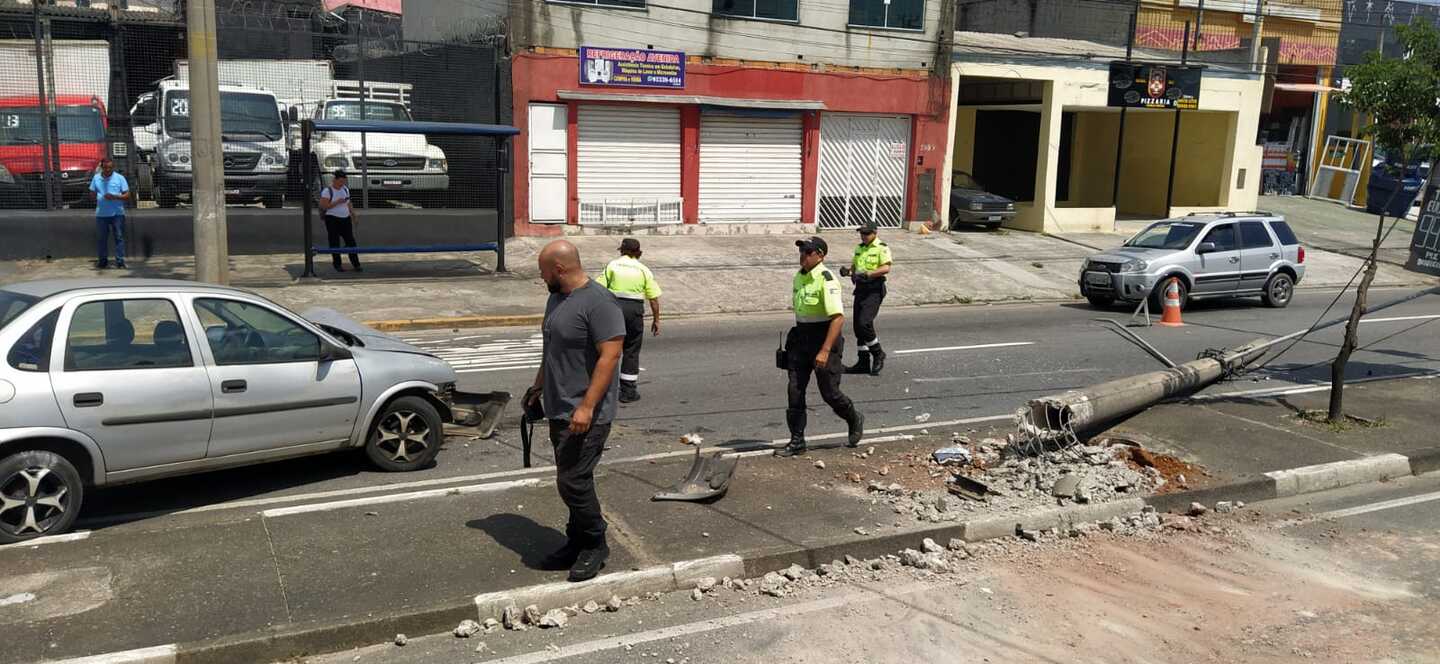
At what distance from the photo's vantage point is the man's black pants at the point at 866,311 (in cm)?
1245

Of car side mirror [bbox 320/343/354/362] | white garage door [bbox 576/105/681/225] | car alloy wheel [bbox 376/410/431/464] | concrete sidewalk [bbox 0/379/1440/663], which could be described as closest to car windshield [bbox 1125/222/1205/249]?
white garage door [bbox 576/105/681/225]

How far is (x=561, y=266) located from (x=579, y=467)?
3.43 feet

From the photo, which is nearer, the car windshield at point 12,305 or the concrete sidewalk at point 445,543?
the concrete sidewalk at point 445,543

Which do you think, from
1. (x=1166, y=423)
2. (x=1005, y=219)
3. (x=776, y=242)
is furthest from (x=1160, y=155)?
(x=1166, y=423)

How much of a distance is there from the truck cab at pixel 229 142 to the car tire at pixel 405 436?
12.8 meters

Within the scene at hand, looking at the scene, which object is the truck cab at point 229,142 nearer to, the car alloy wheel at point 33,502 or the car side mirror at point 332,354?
the car side mirror at point 332,354

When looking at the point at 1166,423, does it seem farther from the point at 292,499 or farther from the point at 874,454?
the point at 292,499

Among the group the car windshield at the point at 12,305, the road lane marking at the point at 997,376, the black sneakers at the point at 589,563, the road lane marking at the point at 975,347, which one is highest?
the car windshield at the point at 12,305

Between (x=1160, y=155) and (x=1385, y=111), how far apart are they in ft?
78.6

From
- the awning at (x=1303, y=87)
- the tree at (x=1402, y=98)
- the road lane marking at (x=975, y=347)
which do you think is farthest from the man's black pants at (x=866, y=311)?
the awning at (x=1303, y=87)

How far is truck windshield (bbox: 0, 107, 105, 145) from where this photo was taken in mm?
18328

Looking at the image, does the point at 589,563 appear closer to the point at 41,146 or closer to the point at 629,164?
the point at 41,146

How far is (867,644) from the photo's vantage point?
18.1 ft

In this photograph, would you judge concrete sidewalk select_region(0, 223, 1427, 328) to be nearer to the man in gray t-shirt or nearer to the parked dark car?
the parked dark car
